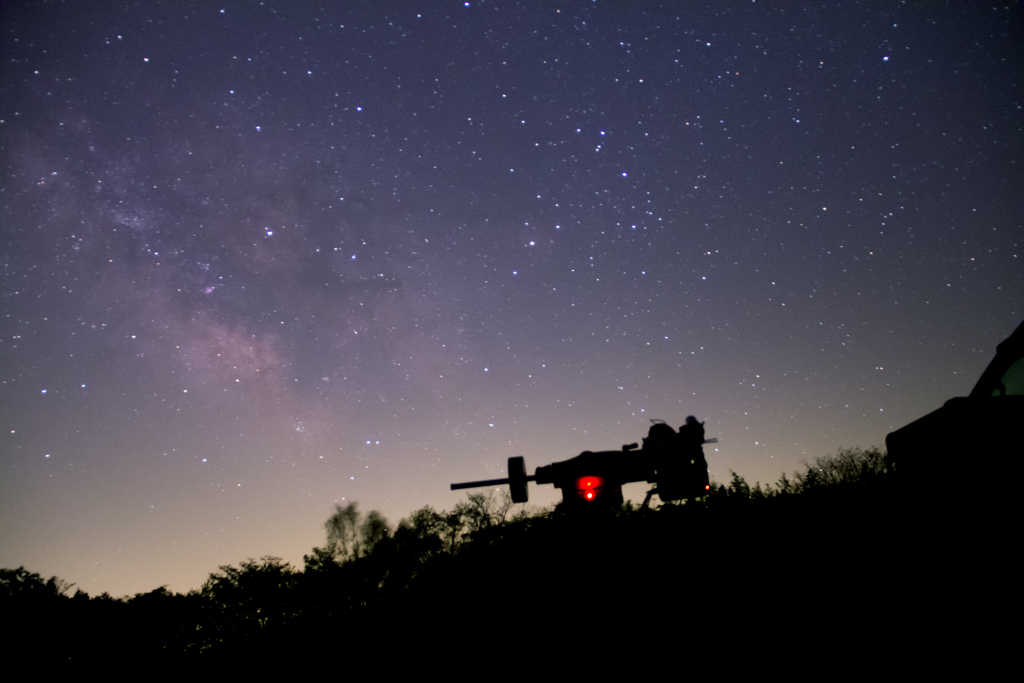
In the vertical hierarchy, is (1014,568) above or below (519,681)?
above

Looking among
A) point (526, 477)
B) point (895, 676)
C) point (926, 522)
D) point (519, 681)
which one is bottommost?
point (519, 681)

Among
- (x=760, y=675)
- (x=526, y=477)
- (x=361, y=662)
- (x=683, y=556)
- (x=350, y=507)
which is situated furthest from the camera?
(x=350, y=507)

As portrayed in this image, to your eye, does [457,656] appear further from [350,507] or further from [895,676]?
[350,507]

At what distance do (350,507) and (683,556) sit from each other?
46.5 metres

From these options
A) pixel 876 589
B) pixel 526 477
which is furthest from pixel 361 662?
pixel 876 589

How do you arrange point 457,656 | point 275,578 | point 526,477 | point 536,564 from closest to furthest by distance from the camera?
1. point 526,477
2. point 457,656
3. point 536,564
4. point 275,578

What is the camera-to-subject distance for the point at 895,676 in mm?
2715

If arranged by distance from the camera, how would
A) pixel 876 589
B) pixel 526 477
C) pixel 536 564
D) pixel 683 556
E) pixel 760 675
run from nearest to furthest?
pixel 526 477
pixel 760 675
pixel 876 589
pixel 683 556
pixel 536 564

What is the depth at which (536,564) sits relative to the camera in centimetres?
1877

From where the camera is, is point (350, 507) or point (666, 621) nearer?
point (666, 621)

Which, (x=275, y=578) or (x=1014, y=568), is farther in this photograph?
(x=275, y=578)

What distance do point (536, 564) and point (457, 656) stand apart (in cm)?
875

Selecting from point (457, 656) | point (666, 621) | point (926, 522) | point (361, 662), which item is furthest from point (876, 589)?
point (361, 662)

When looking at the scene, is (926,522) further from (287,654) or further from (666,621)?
(287,654)
